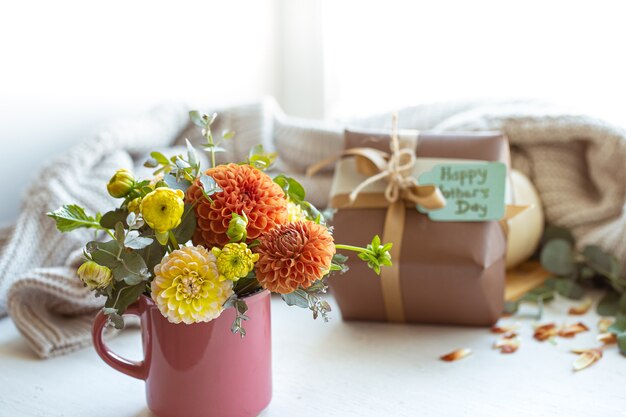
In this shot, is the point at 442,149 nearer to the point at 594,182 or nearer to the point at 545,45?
the point at 594,182

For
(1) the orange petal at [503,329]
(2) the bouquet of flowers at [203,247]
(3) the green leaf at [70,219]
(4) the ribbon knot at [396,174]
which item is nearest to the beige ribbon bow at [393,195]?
(4) the ribbon knot at [396,174]

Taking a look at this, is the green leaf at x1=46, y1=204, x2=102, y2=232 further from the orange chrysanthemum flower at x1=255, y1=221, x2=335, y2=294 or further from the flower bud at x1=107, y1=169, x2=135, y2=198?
the orange chrysanthemum flower at x1=255, y1=221, x2=335, y2=294

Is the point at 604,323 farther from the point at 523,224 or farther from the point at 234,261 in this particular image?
the point at 234,261

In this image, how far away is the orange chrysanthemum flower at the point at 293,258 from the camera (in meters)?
0.53

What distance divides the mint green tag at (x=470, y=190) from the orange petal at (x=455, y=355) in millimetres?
147

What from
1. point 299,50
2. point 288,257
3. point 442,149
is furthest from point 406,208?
point 299,50

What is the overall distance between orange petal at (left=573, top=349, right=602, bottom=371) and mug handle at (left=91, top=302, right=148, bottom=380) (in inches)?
17.2

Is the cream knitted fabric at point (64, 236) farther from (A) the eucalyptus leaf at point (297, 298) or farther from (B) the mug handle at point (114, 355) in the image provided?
(A) the eucalyptus leaf at point (297, 298)

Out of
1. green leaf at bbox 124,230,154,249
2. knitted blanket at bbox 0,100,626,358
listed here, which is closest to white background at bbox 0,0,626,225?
knitted blanket at bbox 0,100,626,358

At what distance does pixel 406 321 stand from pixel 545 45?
55 centimetres

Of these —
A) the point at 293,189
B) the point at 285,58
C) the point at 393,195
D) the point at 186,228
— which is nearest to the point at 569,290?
the point at 393,195

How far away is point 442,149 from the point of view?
32.3 inches

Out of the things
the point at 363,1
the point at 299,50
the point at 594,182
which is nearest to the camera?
the point at 594,182

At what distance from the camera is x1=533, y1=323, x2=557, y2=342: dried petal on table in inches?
30.7
